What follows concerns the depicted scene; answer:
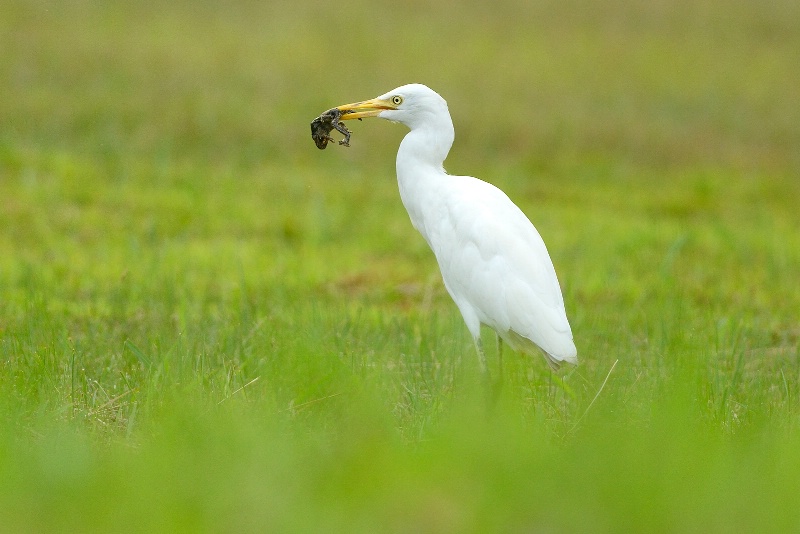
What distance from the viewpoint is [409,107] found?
5.29 metres

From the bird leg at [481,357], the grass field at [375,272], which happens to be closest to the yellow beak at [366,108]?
the grass field at [375,272]

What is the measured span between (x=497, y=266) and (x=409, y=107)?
0.91 m

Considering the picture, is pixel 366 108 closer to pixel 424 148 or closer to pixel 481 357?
pixel 424 148

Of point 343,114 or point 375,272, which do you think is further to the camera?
point 375,272

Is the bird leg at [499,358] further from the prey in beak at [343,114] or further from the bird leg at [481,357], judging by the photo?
the prey in beak at [343,114]

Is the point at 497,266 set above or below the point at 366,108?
below

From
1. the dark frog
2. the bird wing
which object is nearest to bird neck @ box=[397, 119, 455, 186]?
the bird wing

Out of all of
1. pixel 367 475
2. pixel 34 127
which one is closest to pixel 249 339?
pixel 367 475

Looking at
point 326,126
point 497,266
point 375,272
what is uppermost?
point 326,126

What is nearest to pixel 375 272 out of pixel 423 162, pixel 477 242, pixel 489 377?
pixel 423 162

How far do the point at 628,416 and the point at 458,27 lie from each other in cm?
1497

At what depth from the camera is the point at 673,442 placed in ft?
9.89

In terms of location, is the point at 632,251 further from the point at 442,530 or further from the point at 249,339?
the point at 442,530

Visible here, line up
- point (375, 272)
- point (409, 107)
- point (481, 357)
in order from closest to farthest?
point (481, 357) < point (409, 107) < point (375, 272)
